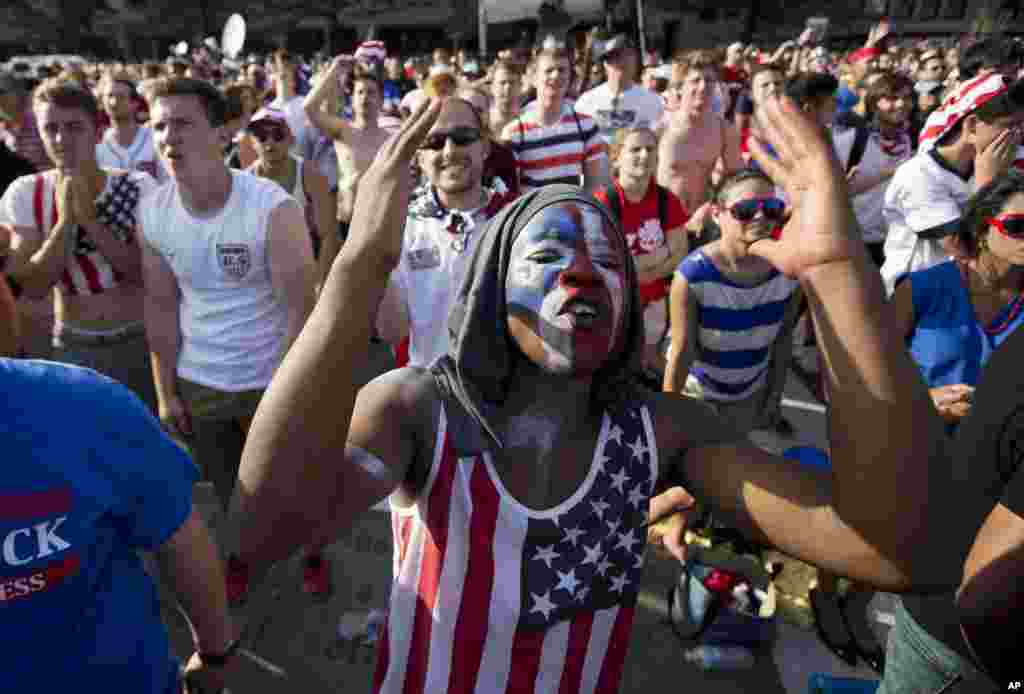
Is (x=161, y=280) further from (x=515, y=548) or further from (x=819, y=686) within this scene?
(x=819, y=686)

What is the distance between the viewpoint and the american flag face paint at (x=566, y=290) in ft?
4.09

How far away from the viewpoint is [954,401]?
2.37 meters

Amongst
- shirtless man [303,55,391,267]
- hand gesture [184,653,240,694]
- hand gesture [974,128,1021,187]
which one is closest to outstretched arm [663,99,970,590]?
hand gesture [184,653,240,694]

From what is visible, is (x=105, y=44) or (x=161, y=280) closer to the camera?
(x=161, y=280)

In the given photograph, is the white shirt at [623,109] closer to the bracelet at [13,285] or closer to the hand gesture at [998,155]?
the hand gesture at [998,155]

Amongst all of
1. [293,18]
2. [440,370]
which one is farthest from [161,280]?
[293,18]

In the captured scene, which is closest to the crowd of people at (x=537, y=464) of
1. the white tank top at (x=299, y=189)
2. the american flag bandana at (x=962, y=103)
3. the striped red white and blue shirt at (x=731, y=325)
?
the striped red white and blue shirt at (x=731, y=325)

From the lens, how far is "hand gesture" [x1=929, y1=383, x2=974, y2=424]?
92.5 inches

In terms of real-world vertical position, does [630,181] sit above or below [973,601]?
above

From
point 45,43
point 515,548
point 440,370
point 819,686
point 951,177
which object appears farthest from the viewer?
point 45,43

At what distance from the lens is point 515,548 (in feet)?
4.35

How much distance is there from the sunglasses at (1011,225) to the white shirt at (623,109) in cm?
393

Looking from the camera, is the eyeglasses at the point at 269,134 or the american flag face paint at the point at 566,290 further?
the eyeglasses at the point at 269,134

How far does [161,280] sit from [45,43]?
44187mm
